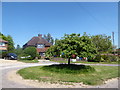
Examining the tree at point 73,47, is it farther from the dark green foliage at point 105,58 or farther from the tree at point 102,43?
the tree at point 102,43

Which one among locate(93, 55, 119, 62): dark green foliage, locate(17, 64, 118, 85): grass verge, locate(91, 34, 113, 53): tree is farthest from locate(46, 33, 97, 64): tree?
locate(91, 34, 113, 53): tree

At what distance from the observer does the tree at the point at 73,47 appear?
909cm

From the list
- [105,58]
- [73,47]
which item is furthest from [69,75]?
[105,58]

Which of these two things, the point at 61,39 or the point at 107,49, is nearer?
the point at 61,39

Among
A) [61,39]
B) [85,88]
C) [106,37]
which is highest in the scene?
[106,37]

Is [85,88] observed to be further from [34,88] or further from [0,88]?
[0,88]

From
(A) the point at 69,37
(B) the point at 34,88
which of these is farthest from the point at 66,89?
(A) the point at 69,37

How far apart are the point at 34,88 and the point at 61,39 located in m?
6.13

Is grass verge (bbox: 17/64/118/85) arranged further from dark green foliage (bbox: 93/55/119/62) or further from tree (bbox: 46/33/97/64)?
dark green foliage (bbox: 93/55/119/62)

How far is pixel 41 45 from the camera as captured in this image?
3192 centimetres

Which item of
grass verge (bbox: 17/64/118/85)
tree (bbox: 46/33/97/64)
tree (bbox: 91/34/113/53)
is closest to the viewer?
grass verge (bbox: 17/64/118/85)

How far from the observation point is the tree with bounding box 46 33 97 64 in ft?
29.8

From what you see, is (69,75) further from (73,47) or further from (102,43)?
(102,43)

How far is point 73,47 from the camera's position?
930cm
